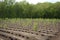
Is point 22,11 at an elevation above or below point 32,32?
below

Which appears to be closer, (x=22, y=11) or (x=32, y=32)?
(x=32, y=32)

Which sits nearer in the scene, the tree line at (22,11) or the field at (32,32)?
the field at (32,32)

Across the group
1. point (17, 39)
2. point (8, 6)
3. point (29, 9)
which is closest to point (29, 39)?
point (17, 39)

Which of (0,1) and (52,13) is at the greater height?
(0,1)

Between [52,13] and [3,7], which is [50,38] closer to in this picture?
[3,7]

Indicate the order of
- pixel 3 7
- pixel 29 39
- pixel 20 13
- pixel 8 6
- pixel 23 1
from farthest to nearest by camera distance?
pixel 23 1 < pixel 20 13 < pixel 8 6 < pixel 3 7 < pixel 29 39

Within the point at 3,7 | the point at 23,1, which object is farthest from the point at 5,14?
the point at 23,1

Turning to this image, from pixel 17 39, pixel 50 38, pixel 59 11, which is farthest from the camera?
pixel 59 11

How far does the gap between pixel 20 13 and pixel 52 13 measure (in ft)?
28.2

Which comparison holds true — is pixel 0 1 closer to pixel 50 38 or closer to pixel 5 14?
pixel 5 14

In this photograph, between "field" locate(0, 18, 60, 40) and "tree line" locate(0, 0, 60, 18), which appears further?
"tree line" locate(0, 0, 60, 18)

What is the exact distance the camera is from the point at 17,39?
27.5 feet

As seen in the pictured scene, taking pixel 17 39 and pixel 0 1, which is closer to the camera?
pixel 17 39

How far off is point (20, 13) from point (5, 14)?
262 inches
